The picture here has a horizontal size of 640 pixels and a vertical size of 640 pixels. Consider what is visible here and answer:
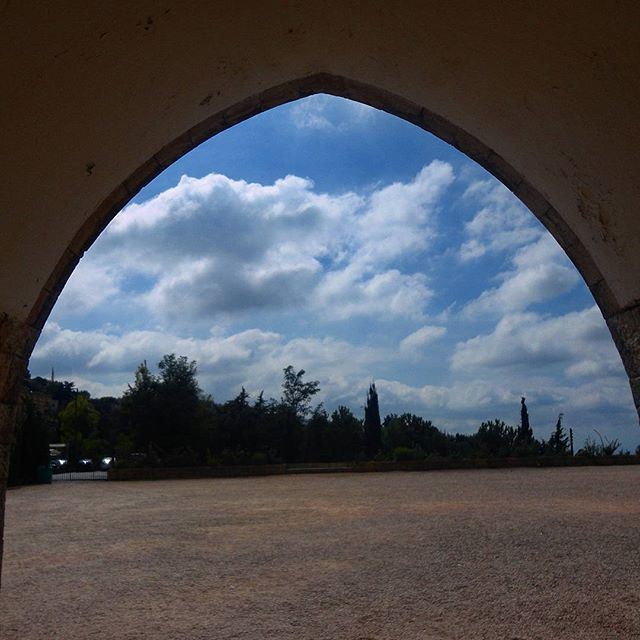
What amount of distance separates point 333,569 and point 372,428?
Answer: 69.7ft

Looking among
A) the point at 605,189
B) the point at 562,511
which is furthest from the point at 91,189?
the point at 562,511

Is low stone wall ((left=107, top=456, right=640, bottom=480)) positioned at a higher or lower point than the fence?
higher

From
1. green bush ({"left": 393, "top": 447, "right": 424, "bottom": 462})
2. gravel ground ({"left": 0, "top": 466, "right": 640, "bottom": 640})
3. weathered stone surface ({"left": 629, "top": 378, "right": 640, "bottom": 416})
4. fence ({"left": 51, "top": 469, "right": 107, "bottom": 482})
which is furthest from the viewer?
fence ({"left": 51, "top": 469, "right": 107, "bottom": 482})

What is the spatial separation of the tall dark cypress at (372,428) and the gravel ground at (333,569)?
14.6 meters

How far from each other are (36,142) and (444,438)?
22375mm

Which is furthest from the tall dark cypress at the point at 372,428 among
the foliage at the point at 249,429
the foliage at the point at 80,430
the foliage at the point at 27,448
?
the foliage at the point at 80,430

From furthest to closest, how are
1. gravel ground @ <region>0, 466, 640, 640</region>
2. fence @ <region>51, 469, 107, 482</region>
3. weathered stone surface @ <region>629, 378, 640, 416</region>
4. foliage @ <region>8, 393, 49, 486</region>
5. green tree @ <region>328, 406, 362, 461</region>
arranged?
green tree @ <region>328, 406, 362, 461</region> < fence @ <region>51, 469, 107, 482</region> < foliage @ <region>8, 393, 49, 486</region> < gravel ground @ <region>0, 466, 640, 640</region> < weathered stone surface @ <region>629, 378, 640, 416</region>

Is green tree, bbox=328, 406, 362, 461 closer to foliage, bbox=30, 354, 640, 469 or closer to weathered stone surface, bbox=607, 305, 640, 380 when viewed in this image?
foliage, bbox=30, 354, 640, 469

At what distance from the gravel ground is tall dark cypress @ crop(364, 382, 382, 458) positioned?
14.6m

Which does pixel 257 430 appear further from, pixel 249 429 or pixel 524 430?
pixel 524 430

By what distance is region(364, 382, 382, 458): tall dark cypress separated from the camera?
26308mm

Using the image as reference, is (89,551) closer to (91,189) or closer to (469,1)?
(91,189)

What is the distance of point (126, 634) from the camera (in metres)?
4.40

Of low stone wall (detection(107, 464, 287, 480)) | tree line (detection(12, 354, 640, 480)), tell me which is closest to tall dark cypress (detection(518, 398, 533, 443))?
tree line (detection(12, 354, 640, 480))
